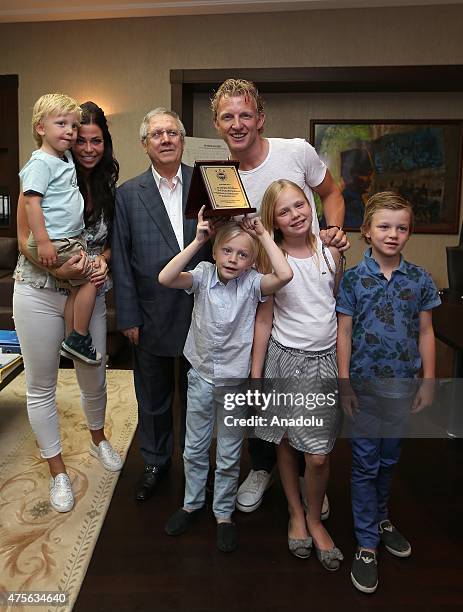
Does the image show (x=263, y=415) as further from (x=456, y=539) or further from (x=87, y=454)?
(x=87, y=454)

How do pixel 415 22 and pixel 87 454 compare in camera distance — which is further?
pixel 415 22

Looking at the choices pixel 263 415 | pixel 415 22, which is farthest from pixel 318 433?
pixel 415 22

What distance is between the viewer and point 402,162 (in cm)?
533

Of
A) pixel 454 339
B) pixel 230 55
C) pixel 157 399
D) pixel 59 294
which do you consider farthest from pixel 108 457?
pixel 230 55

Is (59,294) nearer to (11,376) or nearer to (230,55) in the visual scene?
(11,376)

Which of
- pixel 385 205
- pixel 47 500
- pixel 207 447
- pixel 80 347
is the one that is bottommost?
pixel 47 500

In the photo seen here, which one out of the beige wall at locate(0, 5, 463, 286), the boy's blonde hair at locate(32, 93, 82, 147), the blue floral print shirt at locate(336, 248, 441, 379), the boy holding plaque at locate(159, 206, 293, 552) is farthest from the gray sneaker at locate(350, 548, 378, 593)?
the beige wall at locate(0, 5, 463, 286)

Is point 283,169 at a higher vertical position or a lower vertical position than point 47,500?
higher

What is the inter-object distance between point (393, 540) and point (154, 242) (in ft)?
4.59

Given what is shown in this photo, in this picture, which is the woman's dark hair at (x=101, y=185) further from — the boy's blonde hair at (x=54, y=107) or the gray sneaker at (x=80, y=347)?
the gray sneaker at (x=80, y=347)

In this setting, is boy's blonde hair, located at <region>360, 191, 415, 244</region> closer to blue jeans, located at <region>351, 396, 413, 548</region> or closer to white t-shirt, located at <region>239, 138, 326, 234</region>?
white t-shirt, located at <region>239, 138, 326, 234</region>

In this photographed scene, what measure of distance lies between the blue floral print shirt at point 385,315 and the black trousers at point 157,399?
736 millimetres

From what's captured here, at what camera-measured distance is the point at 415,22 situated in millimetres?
4844

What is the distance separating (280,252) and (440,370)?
9.00ft
